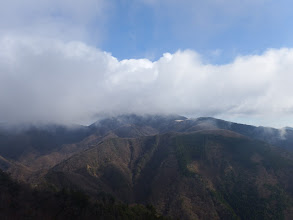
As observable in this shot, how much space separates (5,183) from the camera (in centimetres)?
8431

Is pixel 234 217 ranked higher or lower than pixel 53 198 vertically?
lower

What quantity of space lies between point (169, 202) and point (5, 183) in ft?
360

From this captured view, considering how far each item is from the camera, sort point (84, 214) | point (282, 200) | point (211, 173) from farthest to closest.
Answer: point (211, 173), point (282, 200), point (84, 214)

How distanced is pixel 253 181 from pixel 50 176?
163 m

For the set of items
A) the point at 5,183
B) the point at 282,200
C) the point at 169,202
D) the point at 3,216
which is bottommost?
the point at 169,202

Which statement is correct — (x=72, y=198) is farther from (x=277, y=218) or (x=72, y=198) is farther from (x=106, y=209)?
(x=277, y=218)

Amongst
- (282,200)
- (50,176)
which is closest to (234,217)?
(282,200)

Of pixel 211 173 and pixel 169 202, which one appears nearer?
pixel 169 202

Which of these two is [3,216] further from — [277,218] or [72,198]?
[277,218]

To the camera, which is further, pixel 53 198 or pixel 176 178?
pixel 176 178

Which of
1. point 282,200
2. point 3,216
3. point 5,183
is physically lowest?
point 282,200

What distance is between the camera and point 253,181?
177625 mm

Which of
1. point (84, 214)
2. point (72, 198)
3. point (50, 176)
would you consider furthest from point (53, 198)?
point (50, 176)

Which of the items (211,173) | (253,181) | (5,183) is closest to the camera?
(5,183)
